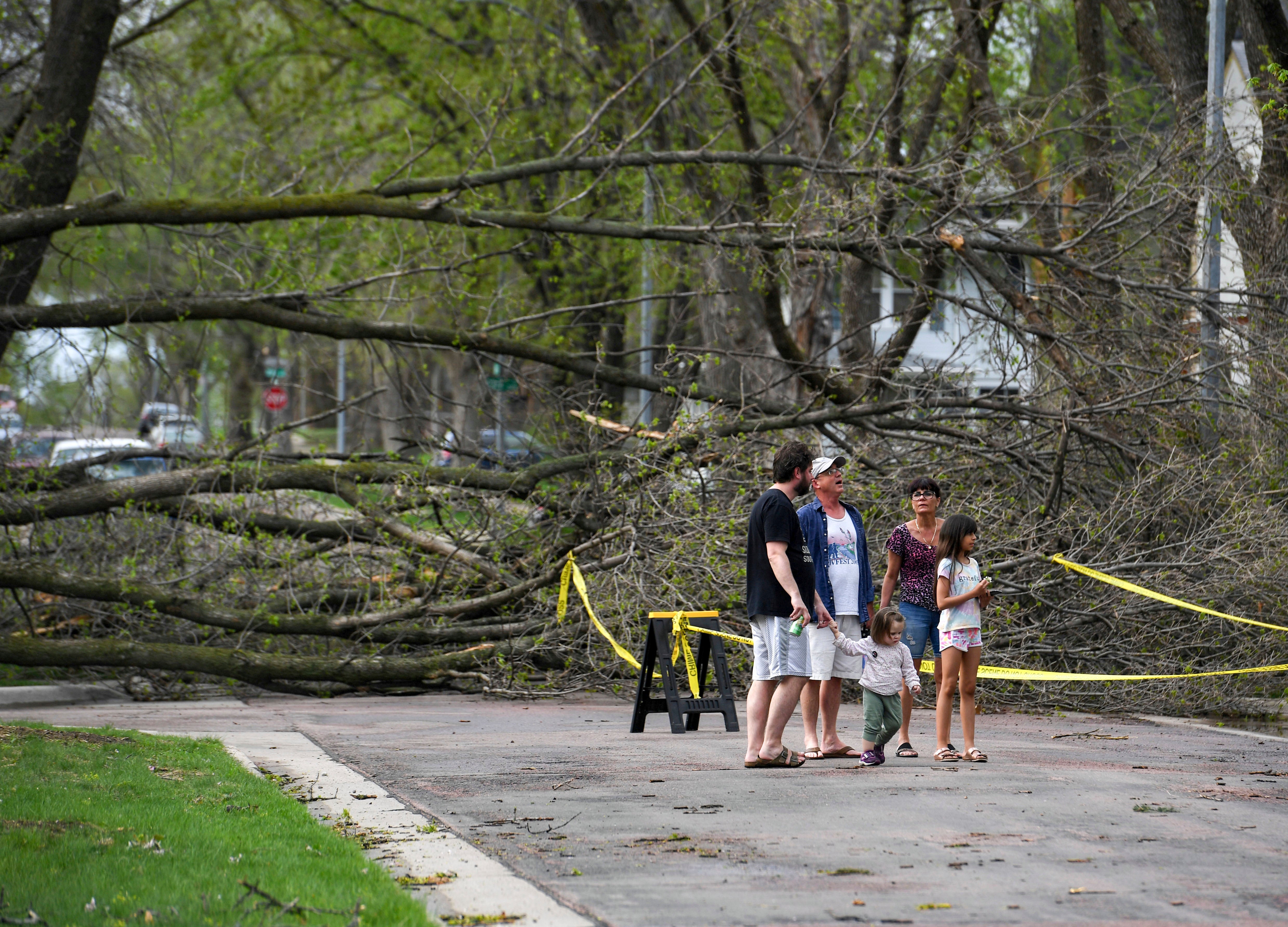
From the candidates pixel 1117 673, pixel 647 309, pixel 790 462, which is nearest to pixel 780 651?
pixel 790 462

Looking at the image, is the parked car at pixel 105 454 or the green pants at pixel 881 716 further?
the parked car at pixel 105 454

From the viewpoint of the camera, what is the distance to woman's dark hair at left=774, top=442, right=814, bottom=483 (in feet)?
25.5

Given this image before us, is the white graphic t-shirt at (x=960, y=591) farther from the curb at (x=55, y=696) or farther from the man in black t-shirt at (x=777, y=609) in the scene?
the curb at (x=55, y=696)

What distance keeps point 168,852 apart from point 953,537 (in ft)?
14.6

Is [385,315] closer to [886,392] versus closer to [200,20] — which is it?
[886,392]

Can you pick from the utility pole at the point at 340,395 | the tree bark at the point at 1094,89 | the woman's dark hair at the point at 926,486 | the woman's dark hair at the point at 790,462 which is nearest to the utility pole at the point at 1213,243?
the tree bark at the point at 1094,89

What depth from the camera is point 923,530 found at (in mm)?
8445

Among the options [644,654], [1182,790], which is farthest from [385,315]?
[1182,790]

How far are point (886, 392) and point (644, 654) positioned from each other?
539cm

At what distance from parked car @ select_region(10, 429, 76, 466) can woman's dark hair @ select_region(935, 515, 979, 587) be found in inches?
348

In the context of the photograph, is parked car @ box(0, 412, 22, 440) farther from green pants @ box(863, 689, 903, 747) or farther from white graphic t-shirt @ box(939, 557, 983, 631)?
white graphic t-shirt @ box(939, 557, 983, 631)

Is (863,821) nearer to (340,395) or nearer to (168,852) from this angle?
(168,852)

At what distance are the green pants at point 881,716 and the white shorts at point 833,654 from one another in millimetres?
151

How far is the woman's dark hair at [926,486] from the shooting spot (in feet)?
27.5
